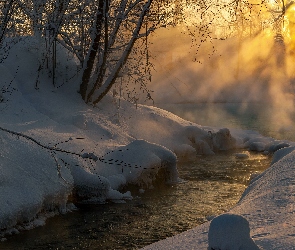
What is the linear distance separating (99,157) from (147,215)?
3.29m

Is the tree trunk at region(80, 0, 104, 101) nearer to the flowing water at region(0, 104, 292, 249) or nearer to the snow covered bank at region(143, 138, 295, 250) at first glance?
the flowing water at region(0, 104, 292, 249)

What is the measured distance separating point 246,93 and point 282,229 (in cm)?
4323

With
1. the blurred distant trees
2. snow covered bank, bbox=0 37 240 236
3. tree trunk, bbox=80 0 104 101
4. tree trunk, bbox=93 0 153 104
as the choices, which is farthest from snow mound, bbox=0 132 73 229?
tree trunk, bbox=93 0 153 104

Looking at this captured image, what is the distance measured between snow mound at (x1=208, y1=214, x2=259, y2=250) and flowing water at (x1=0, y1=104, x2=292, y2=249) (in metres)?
4.01

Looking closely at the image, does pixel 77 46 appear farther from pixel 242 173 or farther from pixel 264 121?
pixel 264 121

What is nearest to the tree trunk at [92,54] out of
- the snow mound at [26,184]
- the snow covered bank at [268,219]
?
the snow mound at [26,184]

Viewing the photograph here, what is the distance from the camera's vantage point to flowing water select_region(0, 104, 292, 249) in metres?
9.07

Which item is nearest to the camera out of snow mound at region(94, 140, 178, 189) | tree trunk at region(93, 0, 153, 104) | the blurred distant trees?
snow mound at region(94, 140, 178, 189)

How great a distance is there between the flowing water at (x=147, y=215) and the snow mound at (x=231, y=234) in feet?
13.2

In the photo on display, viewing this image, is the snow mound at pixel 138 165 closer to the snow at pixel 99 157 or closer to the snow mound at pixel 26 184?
the snow at pixel 99 157

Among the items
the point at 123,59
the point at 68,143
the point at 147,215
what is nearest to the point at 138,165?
the point at 68,143

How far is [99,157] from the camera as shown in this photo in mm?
7809

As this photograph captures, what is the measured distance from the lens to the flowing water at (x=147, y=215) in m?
9.07

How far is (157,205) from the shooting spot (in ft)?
37.9
